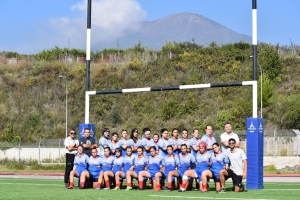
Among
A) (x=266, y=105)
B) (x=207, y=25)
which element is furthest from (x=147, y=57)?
(x=207, y=25)

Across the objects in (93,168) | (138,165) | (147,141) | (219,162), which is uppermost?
(147,141)

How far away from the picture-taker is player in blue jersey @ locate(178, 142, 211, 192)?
529 inches

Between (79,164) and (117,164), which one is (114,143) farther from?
(79,164)

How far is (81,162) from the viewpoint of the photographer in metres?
14.6

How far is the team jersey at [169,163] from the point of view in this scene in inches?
546

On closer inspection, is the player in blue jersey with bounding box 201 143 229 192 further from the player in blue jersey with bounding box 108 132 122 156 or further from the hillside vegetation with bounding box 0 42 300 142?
the hillside vegetation with bounding box 0 42 300 142

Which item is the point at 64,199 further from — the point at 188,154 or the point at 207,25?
the point at 207,25

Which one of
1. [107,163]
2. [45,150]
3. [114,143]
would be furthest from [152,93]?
[107,163]

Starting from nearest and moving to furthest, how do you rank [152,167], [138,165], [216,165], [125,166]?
[216,165]
[152,167]
[138,165]
[125,166]

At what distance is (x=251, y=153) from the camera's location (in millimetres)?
Result: 13789

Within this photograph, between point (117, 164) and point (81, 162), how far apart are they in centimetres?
88

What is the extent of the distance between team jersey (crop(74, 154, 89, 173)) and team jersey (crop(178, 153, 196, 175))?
7.41ft

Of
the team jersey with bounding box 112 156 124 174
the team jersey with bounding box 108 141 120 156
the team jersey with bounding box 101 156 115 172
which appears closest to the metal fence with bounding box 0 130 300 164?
the team jersey with bounding box 108 141 120 156

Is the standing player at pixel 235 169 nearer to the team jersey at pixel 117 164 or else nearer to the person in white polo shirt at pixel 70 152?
the team jersey at pixel 117 164
